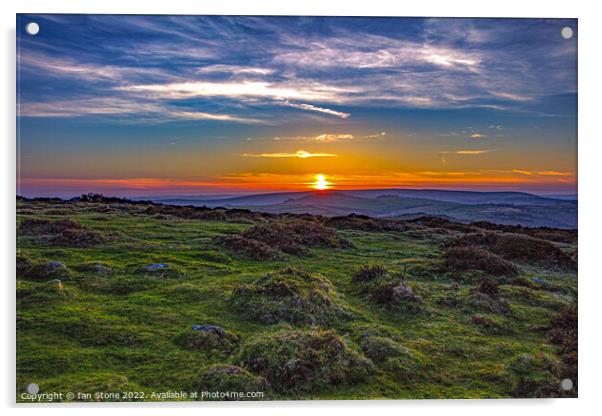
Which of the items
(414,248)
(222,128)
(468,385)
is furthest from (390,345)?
(222,128)

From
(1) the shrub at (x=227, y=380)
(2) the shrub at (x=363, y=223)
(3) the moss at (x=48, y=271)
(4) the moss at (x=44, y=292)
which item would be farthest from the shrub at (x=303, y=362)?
(3) the moss at (x=48, y=271)

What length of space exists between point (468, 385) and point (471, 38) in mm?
8566

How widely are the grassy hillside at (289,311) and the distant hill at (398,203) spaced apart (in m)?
0.99

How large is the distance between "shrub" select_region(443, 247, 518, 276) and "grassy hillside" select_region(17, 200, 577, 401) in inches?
1.7

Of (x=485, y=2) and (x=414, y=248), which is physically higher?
(x=485, y=2)

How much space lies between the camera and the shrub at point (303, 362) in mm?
9000

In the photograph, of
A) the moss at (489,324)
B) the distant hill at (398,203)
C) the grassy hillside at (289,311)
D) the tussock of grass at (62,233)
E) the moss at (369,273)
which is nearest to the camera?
the grassy hillside at (289,311)

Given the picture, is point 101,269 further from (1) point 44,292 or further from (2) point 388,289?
(2) point 388,289

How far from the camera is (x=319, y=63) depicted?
11.8 meters

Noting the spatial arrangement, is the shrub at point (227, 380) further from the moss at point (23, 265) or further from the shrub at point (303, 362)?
the moss at point (23, 265)

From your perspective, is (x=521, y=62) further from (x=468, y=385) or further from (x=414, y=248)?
(x=468, y=385)

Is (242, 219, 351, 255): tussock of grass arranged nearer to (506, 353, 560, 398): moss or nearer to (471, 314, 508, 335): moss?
(471, 314, 508, 335): moss

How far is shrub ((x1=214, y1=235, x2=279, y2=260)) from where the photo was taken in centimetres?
1371

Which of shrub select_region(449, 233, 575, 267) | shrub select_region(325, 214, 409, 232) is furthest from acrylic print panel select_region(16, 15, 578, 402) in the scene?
shrub select_region(325, 214, 409, 232)
